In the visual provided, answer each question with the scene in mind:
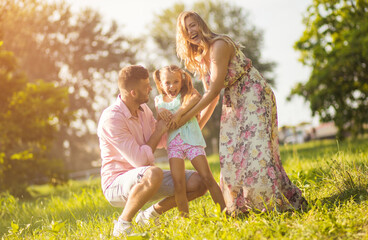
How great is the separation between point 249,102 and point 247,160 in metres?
0.54

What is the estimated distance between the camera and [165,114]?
3.87 meters

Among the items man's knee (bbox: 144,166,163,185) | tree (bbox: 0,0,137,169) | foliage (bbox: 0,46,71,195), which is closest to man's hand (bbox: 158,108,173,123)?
man's knee (bbox: 144,166,163,185)

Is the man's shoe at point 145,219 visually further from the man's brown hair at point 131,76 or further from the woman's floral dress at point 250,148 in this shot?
the man's brown hair at point 131,76

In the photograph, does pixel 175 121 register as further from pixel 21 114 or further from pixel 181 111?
pixel 21 114

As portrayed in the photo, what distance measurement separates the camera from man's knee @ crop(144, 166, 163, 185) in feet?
11.4

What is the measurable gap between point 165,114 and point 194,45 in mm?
753

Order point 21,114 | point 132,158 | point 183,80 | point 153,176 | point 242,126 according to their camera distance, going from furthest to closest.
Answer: point 21,114, point 183,80, point 242,126, point 132,158, point 153,176

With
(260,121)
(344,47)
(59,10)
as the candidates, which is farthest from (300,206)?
(59,10)

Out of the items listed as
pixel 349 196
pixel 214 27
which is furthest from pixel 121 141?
pixel 214 27

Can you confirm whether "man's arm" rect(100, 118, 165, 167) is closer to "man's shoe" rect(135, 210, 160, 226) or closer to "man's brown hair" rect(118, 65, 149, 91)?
"man's brown hair" rect(118, 65, 149, 91)

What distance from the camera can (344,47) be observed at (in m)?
14.3

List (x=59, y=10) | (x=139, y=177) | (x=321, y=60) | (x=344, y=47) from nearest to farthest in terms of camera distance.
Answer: (x=139, y=177)
(x=344, y=47)
(x=321, y=60)
(x=59, y=10)

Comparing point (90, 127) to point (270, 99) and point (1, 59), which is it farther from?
point (270, 99)

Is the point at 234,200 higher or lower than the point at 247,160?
lower
